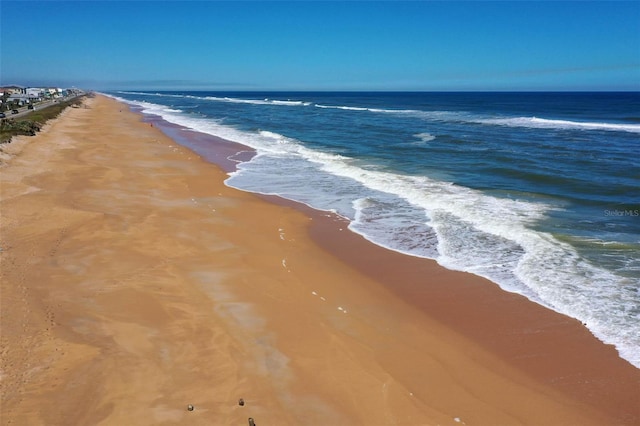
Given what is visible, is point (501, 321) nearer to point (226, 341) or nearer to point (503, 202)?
point (226, 341)

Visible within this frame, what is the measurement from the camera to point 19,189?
53.8 ft

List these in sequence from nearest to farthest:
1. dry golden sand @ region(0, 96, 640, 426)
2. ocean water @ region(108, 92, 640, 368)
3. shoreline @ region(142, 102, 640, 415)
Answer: dry golden sand @ region(0, 96, 640, 426) < shoreline @ region(142, 102, 640, 415) < ocean water @ region(108, 92, 640, 368)

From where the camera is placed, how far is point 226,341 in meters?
7.44

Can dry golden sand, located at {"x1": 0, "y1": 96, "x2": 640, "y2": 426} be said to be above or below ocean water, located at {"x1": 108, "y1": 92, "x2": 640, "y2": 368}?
below

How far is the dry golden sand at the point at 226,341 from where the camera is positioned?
596 cm

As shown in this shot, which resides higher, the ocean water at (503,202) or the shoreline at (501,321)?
the ocean water at (503,202)

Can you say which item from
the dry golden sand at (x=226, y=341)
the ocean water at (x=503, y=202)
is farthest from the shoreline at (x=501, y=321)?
the ocean water at (x=503, y=202)

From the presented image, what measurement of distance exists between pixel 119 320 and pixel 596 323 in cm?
800

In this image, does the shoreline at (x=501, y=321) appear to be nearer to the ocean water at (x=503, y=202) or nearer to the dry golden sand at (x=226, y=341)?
the dry golden sand at (x=226, y=341)

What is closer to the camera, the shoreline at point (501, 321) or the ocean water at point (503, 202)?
the shoreline at point (501, 321)

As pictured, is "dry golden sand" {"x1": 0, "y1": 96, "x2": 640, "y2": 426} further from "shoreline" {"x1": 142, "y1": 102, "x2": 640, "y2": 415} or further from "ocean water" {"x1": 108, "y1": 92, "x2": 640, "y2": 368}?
"ocean water" {"x1": 108, "y1": 92, "x2": 640, "y2": 368}

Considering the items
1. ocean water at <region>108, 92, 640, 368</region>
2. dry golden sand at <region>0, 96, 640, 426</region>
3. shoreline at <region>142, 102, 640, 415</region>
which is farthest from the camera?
ocean water at <region>108, 92, 640, 368</region>

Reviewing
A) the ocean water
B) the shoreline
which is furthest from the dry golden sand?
the ocean water

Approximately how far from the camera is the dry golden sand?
5.96m
